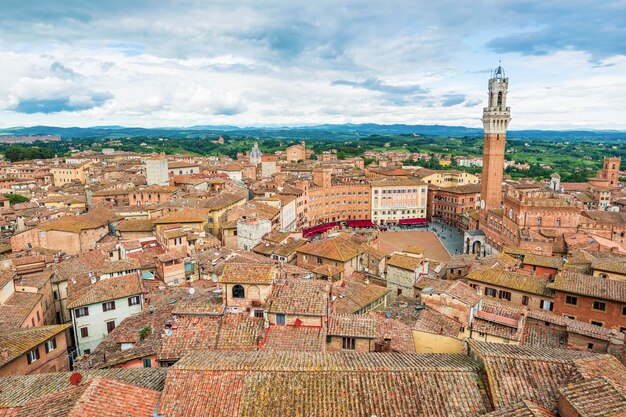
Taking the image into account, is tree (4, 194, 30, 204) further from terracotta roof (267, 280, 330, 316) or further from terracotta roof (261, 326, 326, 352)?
terracotta roof (261, 326, 326, 352)

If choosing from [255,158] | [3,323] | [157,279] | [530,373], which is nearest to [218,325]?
[530,373]

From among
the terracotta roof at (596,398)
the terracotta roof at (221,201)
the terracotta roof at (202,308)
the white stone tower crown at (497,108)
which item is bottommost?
the terracotta roof at (221,201)

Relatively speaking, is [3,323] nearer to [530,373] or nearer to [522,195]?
[530,373]

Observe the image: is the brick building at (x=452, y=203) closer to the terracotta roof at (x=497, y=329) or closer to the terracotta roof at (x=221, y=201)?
the terracotta roof at (x=221, y=201)

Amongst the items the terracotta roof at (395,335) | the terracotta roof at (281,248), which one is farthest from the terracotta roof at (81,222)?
the terracotta roof at (395,335)

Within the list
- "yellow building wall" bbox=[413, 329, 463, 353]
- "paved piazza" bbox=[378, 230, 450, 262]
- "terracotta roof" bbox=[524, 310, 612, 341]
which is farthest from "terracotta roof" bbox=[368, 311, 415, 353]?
"paved piazza" bbox=[378, 230, 450, 262]

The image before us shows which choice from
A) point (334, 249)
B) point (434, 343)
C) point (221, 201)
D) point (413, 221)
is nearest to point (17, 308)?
point (334, 249)
